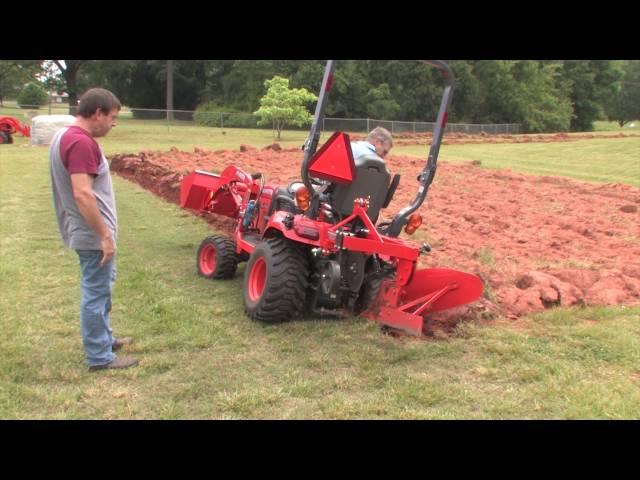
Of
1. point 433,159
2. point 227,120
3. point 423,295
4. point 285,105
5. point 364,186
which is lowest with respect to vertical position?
point 227,120

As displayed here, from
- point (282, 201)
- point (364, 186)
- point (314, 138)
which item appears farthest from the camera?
point (282, 201)

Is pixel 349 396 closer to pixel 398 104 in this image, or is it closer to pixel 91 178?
pixel 91 178

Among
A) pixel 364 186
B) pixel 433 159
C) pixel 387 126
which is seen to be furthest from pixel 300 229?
pixel 387 126

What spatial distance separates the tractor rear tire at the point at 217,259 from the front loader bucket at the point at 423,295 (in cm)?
192

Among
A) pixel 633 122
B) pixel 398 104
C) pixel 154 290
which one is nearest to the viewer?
pixel 154 290

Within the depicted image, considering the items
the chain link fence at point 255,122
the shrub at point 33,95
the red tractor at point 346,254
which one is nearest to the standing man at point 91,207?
the red tractor at point 346,254

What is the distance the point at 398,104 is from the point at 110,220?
50073 millimetres

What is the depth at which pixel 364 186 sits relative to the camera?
16.2 ft

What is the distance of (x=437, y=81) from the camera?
5338 centimetres

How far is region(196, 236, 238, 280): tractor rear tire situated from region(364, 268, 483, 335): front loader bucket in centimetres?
192

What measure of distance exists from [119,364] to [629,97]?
102 metres

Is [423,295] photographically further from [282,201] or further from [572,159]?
[572,159]

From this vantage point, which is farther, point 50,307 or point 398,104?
point 398,104

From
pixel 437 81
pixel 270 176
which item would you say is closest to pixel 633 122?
pixel 437 81
